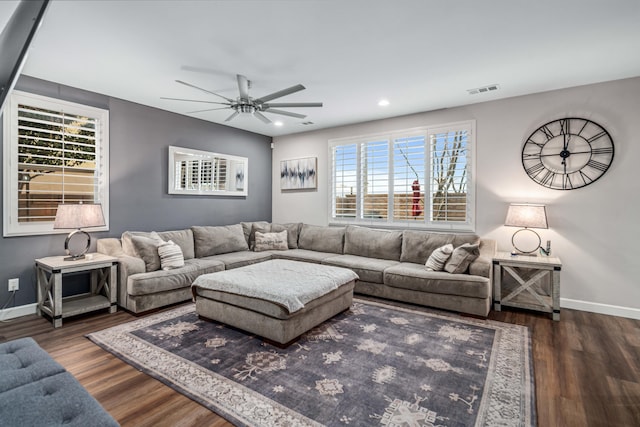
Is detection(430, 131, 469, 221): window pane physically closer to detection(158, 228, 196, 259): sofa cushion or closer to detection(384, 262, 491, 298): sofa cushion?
detection(384, 262, 491, 298): sofa cushion

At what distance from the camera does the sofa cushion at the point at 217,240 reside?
4.75 meters

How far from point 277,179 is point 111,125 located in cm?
309

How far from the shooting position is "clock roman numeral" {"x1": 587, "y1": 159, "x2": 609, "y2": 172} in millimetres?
3611

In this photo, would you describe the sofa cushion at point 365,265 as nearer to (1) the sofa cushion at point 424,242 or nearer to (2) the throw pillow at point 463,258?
(1) the sofa cushion at point 424,242

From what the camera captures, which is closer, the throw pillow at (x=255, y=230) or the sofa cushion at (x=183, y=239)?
the sofa cushion at (x=183, y=239)

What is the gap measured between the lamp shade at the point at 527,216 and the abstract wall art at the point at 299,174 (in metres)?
3.28

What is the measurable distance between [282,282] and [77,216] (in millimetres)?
2393

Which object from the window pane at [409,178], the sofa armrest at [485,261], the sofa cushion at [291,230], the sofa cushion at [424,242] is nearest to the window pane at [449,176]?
the window pane at [409,178]

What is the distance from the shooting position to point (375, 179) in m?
5.29

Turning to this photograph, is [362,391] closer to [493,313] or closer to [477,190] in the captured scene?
[493,313]

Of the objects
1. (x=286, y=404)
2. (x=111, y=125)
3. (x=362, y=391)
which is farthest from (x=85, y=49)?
(x=362, y=391)

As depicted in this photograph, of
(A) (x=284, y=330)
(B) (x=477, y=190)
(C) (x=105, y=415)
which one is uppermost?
(B) (x=477, y=190)

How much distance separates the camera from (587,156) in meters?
3.71

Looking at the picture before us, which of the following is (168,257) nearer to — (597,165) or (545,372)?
(545,372)
